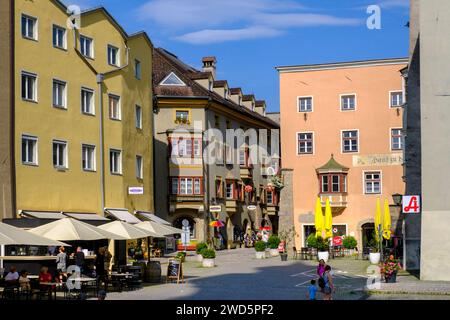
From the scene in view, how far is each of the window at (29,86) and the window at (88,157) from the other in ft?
17.5

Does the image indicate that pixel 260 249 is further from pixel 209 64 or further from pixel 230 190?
pixel 209 64

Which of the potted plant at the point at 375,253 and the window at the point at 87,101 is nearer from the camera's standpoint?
the potted plant at the point at 375,253

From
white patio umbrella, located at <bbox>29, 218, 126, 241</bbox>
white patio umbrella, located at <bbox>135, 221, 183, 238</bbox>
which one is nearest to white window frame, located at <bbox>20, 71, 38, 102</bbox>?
white patio umbrella, located at <bbox>135, 221, 183, 238</bbox>

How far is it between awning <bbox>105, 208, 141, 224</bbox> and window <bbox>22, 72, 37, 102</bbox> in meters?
8.89

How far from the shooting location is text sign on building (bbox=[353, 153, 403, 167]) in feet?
176

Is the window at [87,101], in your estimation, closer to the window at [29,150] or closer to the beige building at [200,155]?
the window at [29,150]

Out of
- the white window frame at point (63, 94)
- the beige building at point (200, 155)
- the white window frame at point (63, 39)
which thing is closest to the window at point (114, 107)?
the white window frame at point (63, 94)

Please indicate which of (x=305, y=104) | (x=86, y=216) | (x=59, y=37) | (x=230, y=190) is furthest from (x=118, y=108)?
(x=230, y=190)

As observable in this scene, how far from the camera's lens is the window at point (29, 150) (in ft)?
120

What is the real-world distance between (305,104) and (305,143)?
281 cm

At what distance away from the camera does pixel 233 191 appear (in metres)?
A: 67.7

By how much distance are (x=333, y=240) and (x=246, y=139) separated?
24.4m

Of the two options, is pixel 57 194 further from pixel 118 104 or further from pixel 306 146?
pixel 306 146

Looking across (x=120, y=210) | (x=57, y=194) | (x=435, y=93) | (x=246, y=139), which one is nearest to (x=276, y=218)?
(x=246, y=139)
